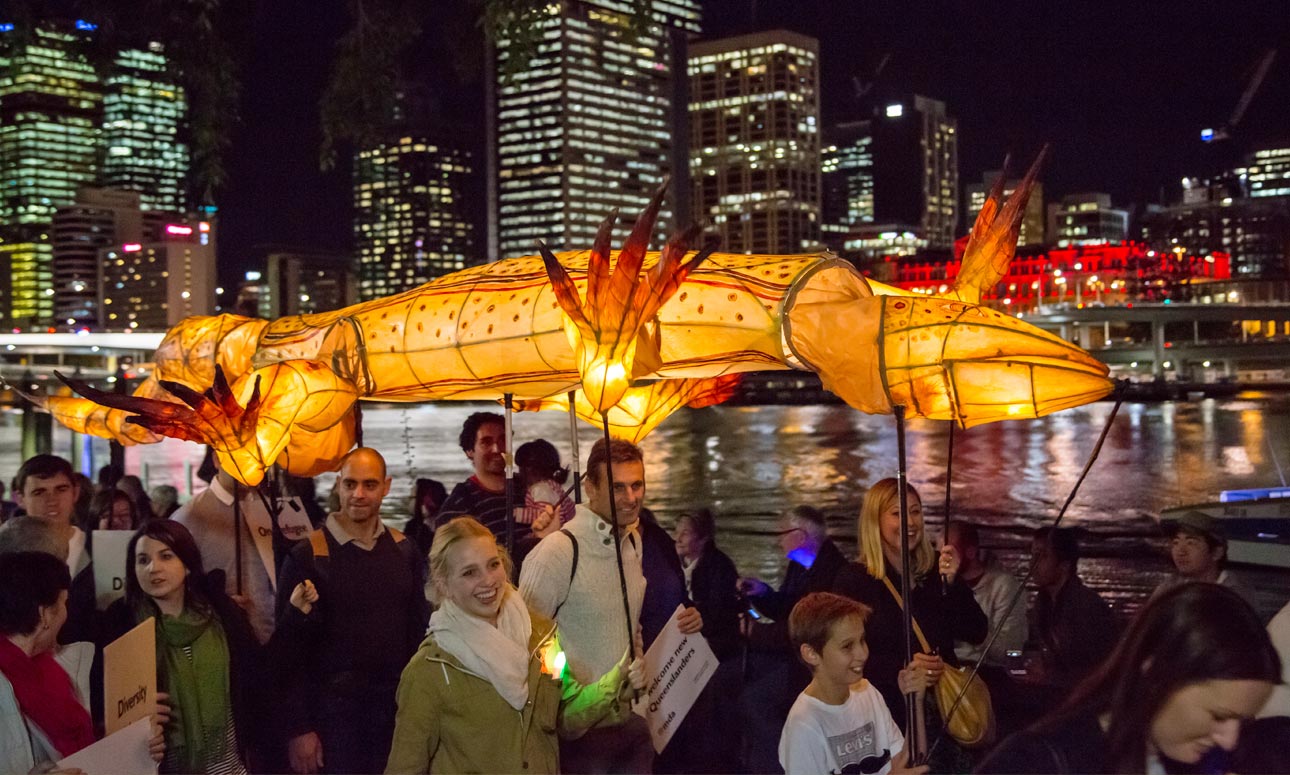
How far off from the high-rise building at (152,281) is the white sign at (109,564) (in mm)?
65569

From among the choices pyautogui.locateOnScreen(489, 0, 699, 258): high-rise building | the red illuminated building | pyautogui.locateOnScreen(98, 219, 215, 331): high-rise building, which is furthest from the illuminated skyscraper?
pyautogui.locateOnScreen(489, 0, 699, 258): high-rise building

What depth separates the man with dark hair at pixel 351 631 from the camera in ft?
15.7

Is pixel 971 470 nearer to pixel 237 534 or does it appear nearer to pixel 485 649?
pixel 237 534

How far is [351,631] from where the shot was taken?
16.0 feet

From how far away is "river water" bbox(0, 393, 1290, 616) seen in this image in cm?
1888

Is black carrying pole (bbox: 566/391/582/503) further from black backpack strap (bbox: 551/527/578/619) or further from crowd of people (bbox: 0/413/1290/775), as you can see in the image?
black backpack strap (bbox: 551/527/578/619)

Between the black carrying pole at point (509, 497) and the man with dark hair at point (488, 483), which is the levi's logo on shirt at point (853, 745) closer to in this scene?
the black carrying pole at point (509, 497)

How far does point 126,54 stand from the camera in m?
6.88

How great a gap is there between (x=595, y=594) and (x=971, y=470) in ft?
107

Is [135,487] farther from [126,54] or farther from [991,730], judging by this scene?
[991,730]

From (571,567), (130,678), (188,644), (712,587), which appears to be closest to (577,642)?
(571,567)

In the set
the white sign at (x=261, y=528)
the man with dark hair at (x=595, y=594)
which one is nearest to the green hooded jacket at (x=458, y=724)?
the man with dark hair at (x=595, y=594)

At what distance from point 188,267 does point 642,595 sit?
8206 cm

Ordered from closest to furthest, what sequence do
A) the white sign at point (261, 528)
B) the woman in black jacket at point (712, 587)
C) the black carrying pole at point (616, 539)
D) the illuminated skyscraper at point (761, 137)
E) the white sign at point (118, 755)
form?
the white sign at point (118, 755)
the black carrying pole at point (616, 539)
the white sign at point (261, 528)
the woman in black jacket at point (712, 587)
the illuminated skyscraper at point (761, 137)
